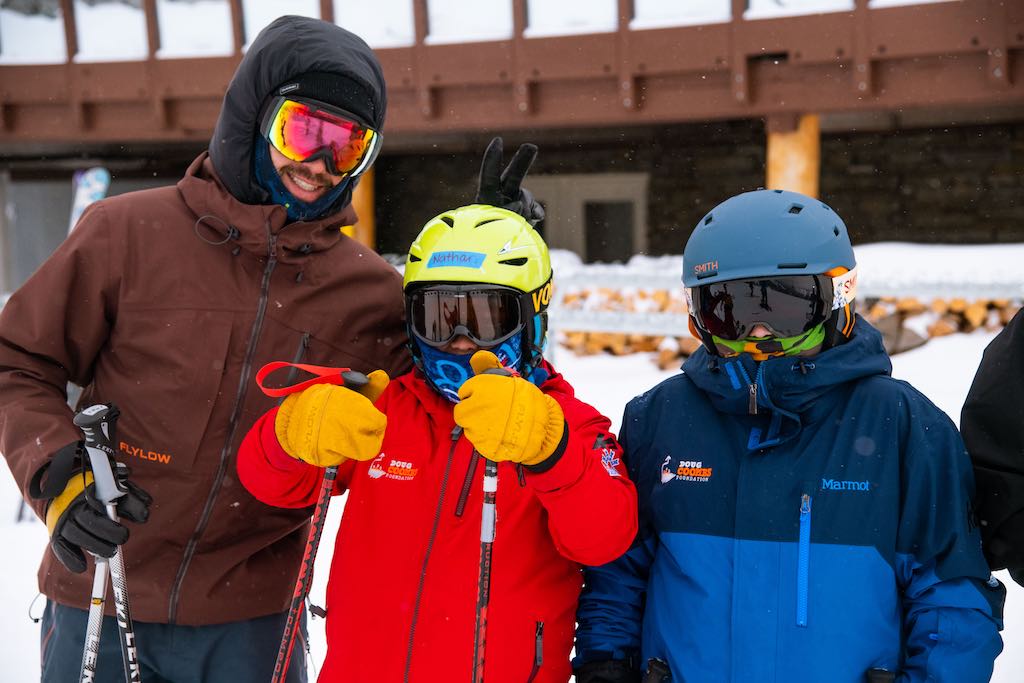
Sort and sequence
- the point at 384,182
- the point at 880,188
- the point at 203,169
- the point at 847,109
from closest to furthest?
1. the point at 203,169
2. the point at 847,109
3. the point at 880,188
4. the point at 384,182

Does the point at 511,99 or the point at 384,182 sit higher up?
the point at 511,99

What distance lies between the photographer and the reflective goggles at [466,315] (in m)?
2.56

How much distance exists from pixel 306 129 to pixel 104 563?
1.28 m

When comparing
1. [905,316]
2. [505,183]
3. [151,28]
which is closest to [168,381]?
[505,183]

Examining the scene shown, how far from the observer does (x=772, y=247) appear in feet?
8.18

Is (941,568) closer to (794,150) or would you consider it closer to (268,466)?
(268,466)

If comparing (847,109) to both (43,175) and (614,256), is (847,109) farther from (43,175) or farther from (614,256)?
(43,175)

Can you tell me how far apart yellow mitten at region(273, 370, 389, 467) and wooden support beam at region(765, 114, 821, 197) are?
9.22 meters

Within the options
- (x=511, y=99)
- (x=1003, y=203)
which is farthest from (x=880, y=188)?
(x=511, y=99)

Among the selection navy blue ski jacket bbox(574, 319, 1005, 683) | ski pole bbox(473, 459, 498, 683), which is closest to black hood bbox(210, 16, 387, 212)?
ski pole bbox(473, 459, 498, 683)

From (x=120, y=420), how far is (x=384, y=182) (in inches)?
525

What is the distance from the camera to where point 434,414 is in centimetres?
255

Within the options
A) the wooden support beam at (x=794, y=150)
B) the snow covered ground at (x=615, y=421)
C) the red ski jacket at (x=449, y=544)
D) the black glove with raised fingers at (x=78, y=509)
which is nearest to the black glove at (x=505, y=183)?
the red ski jacket at (x=449, y=544)

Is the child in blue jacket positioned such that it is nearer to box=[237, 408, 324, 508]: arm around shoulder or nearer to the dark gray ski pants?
box=[237, 408, 324, 508]: arm around shoulder
